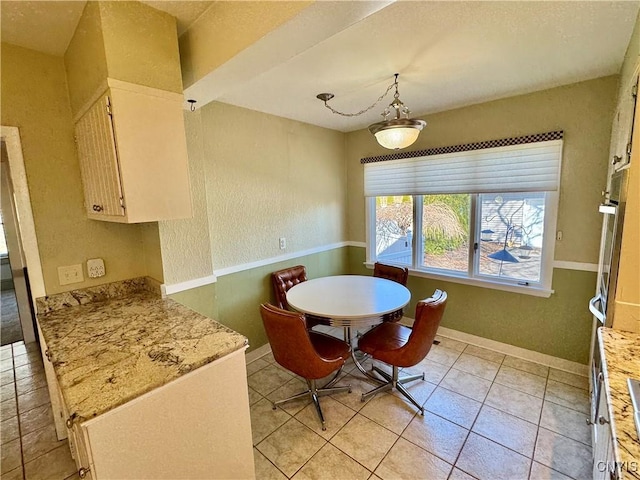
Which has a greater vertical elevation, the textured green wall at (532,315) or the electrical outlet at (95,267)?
the electrical outlet at (95,267)

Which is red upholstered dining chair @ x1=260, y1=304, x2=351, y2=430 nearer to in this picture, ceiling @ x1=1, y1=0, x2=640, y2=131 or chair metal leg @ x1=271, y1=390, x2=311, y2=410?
chair metal leg @ x1=271, y1=390, x2=311, y2=410

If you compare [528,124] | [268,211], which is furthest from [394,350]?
[528,124]

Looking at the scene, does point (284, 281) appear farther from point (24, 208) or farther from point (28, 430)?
point (28, 430)

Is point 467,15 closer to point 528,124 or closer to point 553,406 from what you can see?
point 528,124

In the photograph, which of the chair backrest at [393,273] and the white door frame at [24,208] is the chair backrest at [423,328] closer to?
the chair backrest at [393,273]

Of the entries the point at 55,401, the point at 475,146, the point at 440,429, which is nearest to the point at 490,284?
the point at 475,146

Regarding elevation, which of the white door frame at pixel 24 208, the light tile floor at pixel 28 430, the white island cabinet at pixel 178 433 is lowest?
the light tile floor at pixel 28 430

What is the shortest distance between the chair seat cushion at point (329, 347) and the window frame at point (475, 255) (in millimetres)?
1519

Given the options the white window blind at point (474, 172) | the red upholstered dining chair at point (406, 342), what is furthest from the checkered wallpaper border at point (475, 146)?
the red upholstered dining chair at point (406, 342)

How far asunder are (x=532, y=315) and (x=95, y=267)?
3537mm

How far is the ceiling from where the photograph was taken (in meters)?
1.32

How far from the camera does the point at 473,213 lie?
2947 mm

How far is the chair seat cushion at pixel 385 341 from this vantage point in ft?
6.88

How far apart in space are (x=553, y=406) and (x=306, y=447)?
5.96 ft
